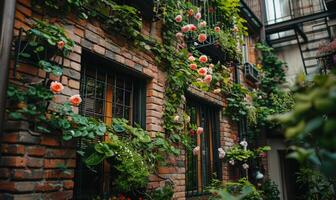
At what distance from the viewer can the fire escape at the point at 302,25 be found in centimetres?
954

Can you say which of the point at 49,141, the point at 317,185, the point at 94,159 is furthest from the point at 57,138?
the point at 317,185

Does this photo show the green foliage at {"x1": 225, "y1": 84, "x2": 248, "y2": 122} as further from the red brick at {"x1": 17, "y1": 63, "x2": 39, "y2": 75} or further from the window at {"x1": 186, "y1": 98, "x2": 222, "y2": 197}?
the red brick at {"x1": 17, "y1": 63, "x2": 39, "y2": 75}

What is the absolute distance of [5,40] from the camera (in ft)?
7.77

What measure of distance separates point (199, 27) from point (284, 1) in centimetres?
675

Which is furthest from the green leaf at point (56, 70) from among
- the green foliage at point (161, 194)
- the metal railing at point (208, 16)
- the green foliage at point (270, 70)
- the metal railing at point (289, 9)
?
the metal railing at point (289, 9)

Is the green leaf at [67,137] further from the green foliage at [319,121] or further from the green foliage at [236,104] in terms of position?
the green foliage at [236,104]

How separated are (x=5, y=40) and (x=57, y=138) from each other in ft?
3.10

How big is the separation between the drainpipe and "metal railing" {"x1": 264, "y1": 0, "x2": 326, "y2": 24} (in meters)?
9.75

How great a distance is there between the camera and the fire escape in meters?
9.54

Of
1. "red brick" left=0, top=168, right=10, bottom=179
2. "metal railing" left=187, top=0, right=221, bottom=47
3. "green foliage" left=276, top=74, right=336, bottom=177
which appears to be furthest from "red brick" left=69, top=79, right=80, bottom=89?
"metal railing" left=187, top=0, right=221, bottom=47

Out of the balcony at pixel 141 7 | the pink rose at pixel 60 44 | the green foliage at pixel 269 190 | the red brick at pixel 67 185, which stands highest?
the balcony at pixel 141 7

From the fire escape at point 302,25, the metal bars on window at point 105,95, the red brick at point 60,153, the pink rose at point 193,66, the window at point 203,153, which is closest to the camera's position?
the red brick at point 60,153

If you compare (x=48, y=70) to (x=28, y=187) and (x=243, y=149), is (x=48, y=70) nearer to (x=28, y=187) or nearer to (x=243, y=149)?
(x=28, y=187)

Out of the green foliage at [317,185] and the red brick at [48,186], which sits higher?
the red brick at [48,186]
